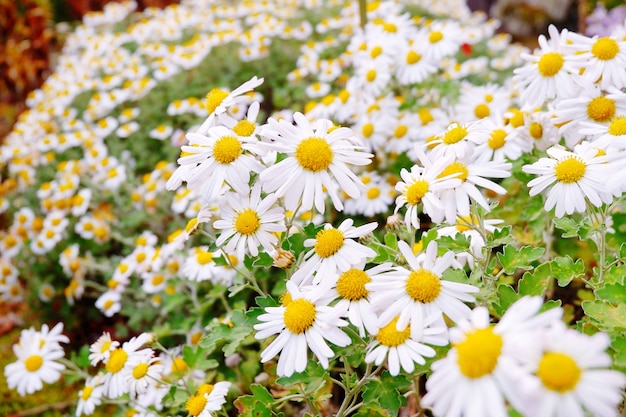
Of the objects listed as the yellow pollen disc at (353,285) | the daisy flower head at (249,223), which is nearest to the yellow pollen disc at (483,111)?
the daisy flower head at (249,223)

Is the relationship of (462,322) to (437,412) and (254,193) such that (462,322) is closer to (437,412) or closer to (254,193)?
(437,412)

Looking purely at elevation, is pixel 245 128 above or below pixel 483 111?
above

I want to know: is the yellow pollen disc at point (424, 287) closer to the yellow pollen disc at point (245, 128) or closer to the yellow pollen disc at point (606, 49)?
the yellow pollen disc at point (245, 128)

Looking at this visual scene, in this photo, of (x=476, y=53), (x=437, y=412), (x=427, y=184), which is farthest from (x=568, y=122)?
(x=476, y=53)

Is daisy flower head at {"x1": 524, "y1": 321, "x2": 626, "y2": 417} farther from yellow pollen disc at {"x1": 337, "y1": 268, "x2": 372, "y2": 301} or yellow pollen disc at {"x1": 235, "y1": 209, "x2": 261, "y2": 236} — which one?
yellow pollen disc at {"x1": 235, "y1": 209, "x2": 261, "y2": 236}

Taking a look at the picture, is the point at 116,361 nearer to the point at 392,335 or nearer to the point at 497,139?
the point at 392,335

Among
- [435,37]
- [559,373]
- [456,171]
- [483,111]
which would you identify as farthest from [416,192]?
[435,37]
